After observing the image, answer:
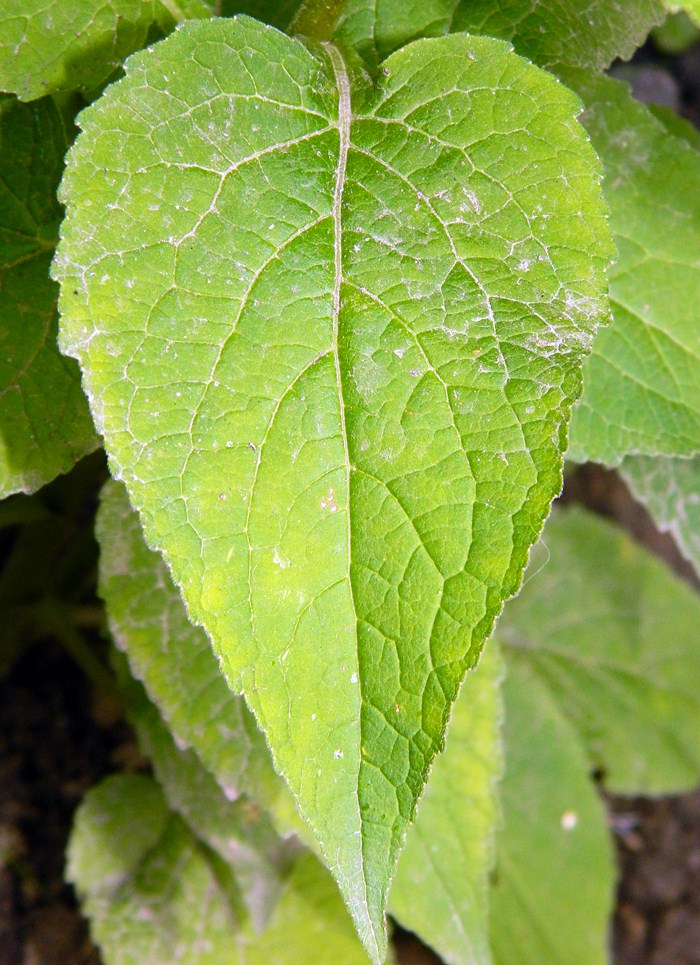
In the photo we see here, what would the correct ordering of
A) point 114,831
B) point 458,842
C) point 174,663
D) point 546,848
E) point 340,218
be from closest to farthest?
1. point 340,218
2. point 174,663
3. point 458,842
4. point 114,831
5. point 546,848

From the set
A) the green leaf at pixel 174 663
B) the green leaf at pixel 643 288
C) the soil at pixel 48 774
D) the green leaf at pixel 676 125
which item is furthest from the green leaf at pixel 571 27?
the soil at pixel 48 774

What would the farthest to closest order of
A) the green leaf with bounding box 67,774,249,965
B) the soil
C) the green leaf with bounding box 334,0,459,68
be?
the soil
the green leaf with bounding box 67,774,249,965
the green leaf with bounding box 334,0,459,68

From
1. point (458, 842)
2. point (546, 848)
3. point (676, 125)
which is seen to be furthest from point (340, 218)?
point (546, 848)

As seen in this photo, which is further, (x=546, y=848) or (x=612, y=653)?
(x=612, y=653)

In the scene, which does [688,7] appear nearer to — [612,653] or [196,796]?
[196,796]

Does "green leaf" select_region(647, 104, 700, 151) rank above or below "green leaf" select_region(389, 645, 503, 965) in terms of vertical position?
above

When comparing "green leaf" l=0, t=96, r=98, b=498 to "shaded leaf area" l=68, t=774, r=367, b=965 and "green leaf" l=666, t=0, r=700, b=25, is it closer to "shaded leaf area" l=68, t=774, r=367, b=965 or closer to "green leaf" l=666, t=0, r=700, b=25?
"green leaf" l=666, t=0, r=700, b=25

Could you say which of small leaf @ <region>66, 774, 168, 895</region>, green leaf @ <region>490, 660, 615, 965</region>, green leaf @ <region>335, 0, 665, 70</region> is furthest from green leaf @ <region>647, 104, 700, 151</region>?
small leaf @ <region>66, 774, 168, 895</region>
